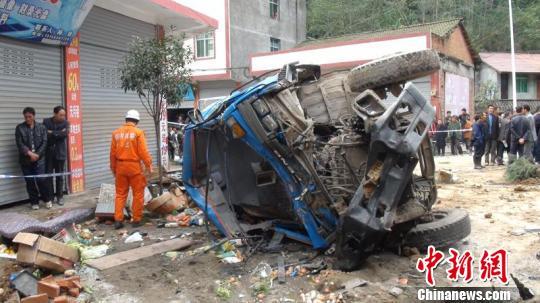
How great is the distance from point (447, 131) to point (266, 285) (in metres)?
14.4

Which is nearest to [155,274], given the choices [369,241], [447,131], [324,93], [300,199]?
[300,199]

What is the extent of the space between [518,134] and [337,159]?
8899 millimetres

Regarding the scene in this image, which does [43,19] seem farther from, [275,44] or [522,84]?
[522,84]

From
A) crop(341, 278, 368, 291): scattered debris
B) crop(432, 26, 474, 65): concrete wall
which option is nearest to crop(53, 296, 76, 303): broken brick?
crop(341, 278, 368, 291): scattered debris

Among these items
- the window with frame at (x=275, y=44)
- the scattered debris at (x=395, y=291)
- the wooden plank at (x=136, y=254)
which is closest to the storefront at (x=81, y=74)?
the wooden plank at (x=136, y=254)

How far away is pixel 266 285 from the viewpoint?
4.27 meters

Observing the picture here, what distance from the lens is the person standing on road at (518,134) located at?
11.7 m

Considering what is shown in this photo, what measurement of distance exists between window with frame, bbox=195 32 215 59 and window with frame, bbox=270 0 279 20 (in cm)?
482

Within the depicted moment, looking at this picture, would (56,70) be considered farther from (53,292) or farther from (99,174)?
(53,292)

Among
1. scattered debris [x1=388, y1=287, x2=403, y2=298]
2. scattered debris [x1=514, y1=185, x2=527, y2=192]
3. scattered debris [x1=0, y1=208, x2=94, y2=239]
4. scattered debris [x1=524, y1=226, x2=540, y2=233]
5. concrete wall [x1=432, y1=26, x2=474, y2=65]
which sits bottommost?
scattered debris [x1=388, y1=287, x2=403, y2=298]

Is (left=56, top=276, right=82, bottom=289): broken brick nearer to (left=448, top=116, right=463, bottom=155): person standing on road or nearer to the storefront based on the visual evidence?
the storefront

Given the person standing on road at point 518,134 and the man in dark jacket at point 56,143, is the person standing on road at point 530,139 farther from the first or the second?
the man in dark jacket at point 56,143

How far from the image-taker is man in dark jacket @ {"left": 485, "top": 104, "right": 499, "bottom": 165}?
1280 centimetres

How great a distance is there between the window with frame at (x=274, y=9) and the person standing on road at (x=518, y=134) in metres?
18.9
